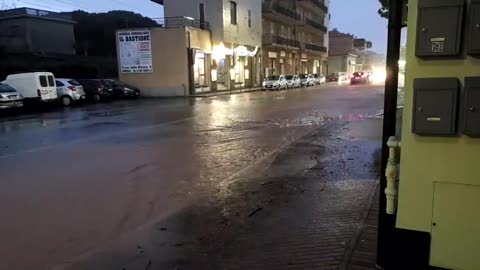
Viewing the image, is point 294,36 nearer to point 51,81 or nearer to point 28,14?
point 28,14

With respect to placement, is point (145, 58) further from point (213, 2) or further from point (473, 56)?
point (473, 56)

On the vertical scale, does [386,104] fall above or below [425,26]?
below

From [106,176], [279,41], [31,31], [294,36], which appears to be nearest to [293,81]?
[279,41]

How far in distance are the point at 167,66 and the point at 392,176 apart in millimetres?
35837

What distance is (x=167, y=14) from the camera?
43.7m

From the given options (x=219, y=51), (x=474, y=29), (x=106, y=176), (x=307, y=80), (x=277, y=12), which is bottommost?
(x=307, y=80)

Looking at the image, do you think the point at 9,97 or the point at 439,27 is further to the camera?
the point at 9,97

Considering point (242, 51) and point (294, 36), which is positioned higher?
point (294, 36)

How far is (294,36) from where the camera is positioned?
6831 cm

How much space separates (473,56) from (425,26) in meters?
0.38

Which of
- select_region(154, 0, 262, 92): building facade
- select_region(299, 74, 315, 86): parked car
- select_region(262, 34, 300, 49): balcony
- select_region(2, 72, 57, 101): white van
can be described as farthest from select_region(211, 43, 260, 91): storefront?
select_region(2, 72, 57, 101): white van

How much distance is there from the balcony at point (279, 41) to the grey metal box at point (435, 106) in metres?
52.1

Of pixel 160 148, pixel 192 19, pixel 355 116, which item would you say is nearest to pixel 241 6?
pixel 192 19

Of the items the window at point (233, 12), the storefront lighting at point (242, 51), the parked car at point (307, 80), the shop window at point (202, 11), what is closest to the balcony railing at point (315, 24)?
the parked car at point (307, 80)
